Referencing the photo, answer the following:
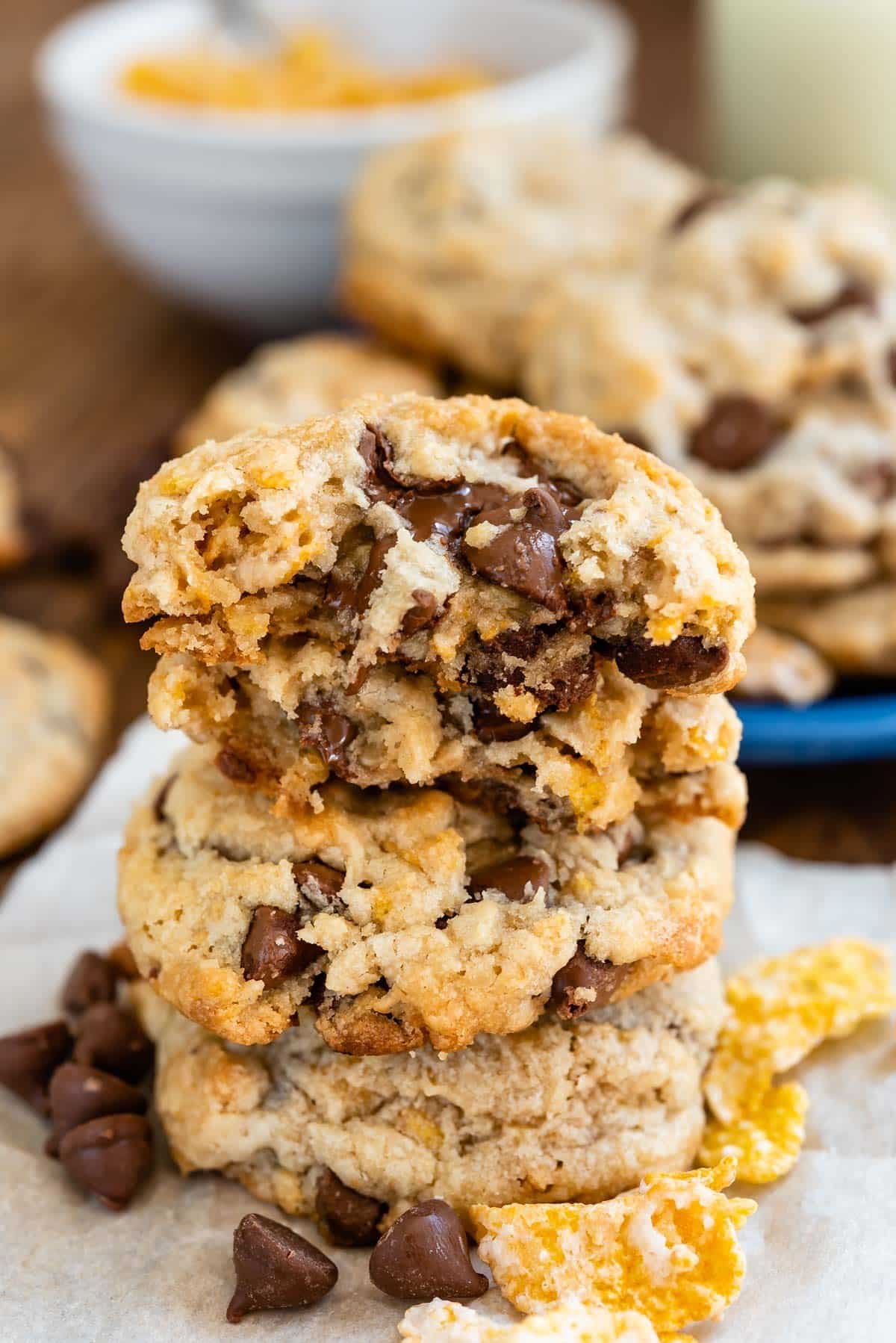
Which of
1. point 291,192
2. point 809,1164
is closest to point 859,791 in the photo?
point 809,1164

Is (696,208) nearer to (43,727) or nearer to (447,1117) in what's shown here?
(43,727)

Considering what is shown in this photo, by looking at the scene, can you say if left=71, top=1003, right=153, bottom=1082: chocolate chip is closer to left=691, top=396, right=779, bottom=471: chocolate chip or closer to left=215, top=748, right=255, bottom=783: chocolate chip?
left=215, top=748, right=255, bottom=783: chocolate chip

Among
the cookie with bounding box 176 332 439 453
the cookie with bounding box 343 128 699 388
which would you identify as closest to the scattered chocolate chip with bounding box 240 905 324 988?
the cookie with bounding box 176 332 439 453

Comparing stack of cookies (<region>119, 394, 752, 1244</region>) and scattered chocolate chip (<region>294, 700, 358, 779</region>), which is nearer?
stack of cookies (<region>119, 394, 752, 1244</region>)

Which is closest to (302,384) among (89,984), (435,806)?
(89,984)

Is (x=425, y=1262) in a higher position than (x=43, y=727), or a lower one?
higher

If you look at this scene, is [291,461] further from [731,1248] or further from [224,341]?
[224,341]
